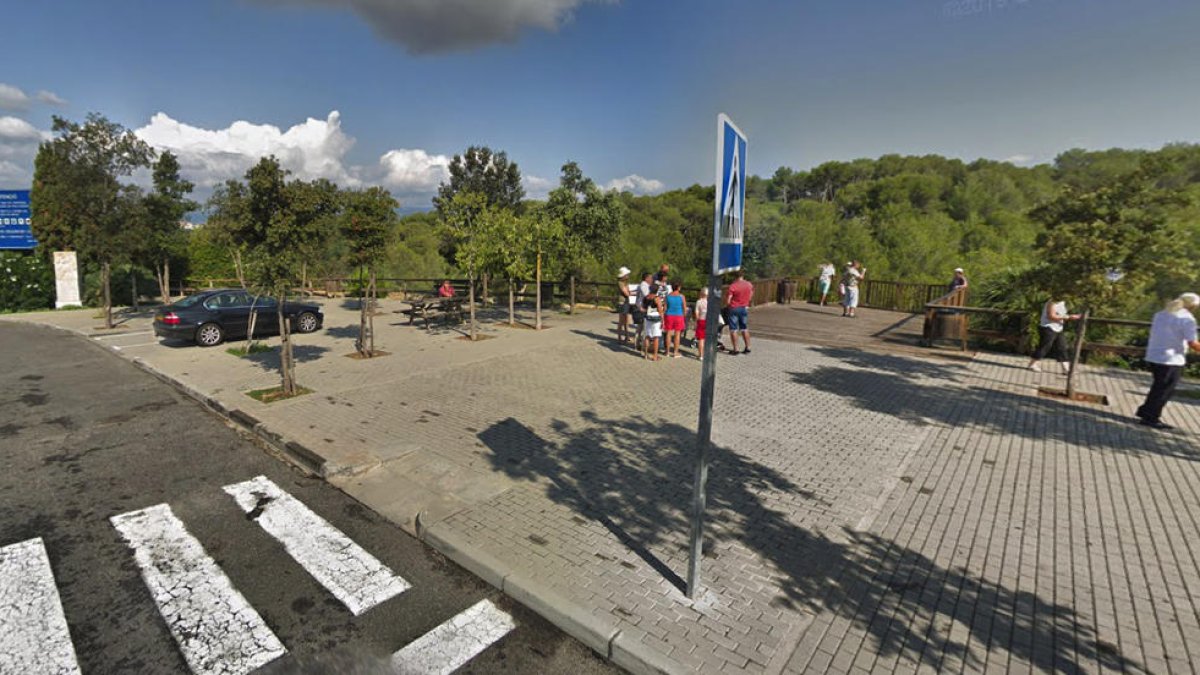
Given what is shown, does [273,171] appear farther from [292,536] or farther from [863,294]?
[863,294]

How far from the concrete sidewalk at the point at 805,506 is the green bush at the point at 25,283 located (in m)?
20.6

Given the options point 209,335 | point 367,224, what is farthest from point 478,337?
point 209,335

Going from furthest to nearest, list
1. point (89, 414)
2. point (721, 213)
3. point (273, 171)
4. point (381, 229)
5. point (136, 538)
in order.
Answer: point (381, 229) → point (273, 171) → point (89, 414) → point (136, 538) → point (721, 213)

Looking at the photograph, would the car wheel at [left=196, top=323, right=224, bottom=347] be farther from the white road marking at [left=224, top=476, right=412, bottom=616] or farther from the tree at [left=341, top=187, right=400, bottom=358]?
the white road marking at [left=224, top=476, right=412, bottom=616]

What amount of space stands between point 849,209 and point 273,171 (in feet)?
192

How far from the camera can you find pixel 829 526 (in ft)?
14.5

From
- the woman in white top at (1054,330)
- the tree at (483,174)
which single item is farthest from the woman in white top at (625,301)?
the tree at (483,174)

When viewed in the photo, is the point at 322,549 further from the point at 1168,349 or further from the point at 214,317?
the point at 214,317

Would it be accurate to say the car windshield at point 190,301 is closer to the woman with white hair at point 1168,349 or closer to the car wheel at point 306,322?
the car wheel at point 306,322

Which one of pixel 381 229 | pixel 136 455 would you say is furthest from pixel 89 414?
pixel 381 229

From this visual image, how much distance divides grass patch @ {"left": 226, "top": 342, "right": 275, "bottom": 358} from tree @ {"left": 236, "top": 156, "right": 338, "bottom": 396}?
13.8 feet

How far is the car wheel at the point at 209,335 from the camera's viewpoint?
12.6m

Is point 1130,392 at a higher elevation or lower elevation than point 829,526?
higher

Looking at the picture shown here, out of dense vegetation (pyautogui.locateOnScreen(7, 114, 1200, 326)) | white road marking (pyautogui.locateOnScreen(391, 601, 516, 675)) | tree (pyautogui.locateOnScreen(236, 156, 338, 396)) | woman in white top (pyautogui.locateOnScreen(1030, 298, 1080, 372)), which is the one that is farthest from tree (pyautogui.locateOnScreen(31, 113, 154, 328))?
woman in white top (pyautogui.locateOnScreen(1030, 298, 1080, 372))
